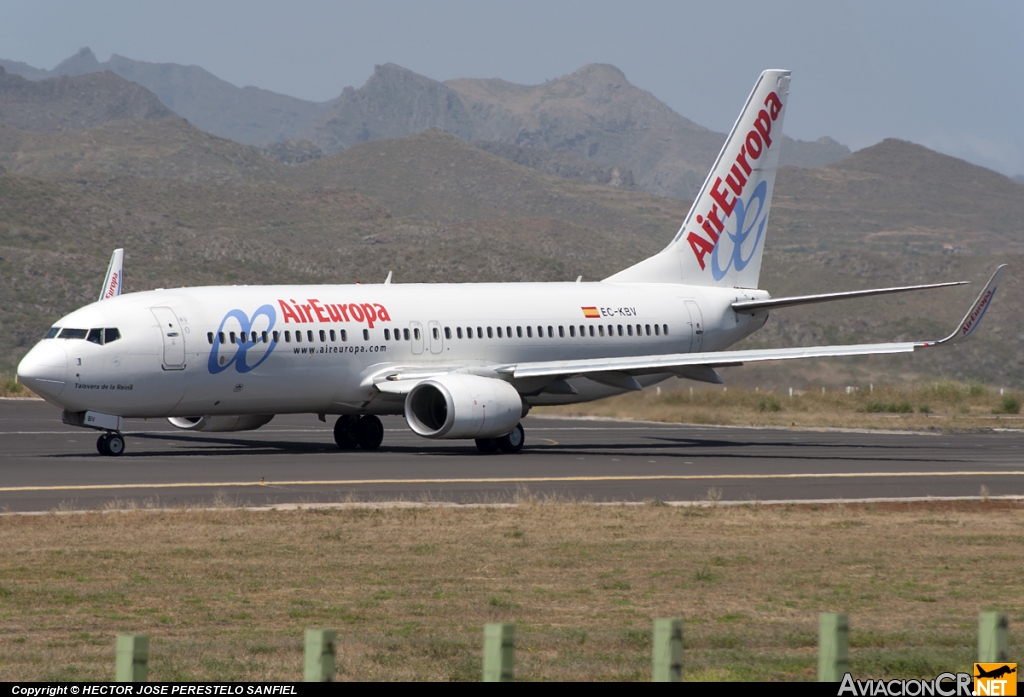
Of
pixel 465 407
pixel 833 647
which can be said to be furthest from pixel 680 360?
pixel 833 647

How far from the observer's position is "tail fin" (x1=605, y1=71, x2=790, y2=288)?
43438mm

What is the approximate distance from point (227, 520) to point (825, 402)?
43762 millimetres

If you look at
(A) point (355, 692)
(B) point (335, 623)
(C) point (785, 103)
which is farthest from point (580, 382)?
(A) point (355, 692)

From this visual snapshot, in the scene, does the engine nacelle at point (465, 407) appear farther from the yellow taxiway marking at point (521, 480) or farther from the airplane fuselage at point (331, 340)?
the yellow taxiway marking at point (521, 480)

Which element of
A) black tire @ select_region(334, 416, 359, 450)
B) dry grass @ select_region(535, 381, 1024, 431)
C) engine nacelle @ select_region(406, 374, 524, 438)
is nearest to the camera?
engine nacelle @ select_region(406, 374, 524, 438)

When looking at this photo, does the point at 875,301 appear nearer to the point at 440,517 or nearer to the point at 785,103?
the point at 785,103

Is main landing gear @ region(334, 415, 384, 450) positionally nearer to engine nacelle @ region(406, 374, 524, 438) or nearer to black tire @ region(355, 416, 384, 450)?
black tire @ region(355, 416, 384, 450)

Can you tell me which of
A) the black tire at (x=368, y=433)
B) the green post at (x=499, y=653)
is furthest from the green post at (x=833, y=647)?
the black tire at (x=368, y=433)

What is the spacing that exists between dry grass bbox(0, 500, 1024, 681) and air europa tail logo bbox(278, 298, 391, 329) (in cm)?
1253

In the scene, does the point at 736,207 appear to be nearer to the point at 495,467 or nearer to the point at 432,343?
the point at 432,343

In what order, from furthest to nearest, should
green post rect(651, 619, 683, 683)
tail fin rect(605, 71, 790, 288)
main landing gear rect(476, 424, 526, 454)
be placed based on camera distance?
tail fin rect(605, 71, 790, 288)
main landing gear rect(476, 424, 526, 454)
green post rect(651, 619, 683, 683)

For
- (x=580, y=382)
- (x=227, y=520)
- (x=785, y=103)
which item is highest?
(x=785, y=103)

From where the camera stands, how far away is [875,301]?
123 metres

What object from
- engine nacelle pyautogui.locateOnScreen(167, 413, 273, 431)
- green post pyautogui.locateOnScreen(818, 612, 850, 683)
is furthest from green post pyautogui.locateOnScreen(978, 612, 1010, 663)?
engine nacelle pyautogui.locateOnScreen(167, 413, 273, 431)
